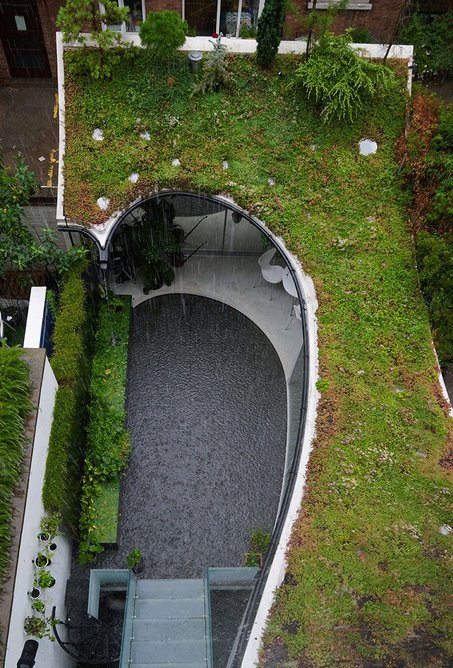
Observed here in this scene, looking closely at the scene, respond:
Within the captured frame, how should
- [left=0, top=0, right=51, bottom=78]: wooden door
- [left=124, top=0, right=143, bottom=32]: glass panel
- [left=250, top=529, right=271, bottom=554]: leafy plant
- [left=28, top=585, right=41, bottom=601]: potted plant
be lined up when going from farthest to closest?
[left=0, top=0, right=51, bottom=78]: wooden door
[left=124, top=0, right=143, bottom=32]: glass panel
[left=250, top=529, right=271, bottom=554]: leafy plant
[left=28, top=585, right=41, bottom=601]: potted plant

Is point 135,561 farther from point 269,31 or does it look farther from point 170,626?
point 269,31

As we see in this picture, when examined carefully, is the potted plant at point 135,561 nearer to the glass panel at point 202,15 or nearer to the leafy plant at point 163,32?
the leafy plant at point 163,32

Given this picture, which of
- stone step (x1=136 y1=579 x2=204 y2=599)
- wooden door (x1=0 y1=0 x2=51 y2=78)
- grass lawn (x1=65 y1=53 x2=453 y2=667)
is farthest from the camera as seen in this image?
wooden door (x1=0 y1=0 x2=51 y2=78)

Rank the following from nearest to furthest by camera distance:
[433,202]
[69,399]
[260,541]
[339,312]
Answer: [69,399] < [260,541] < [339,312] < [433,202]

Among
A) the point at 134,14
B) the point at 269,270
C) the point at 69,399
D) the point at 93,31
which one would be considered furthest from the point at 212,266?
the point at 134,14

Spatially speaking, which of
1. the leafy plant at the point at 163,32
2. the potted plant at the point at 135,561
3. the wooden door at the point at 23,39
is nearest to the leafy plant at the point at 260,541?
the potted plant at the point at 135,561

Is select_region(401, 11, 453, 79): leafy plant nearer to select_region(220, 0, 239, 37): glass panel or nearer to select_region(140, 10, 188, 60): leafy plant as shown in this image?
select_region(220, 0, 239, 37): glass panel

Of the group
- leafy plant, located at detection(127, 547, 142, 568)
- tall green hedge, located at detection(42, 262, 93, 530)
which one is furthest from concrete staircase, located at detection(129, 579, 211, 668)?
tall green hedge, located at detection(42, 262, 93, 530)
